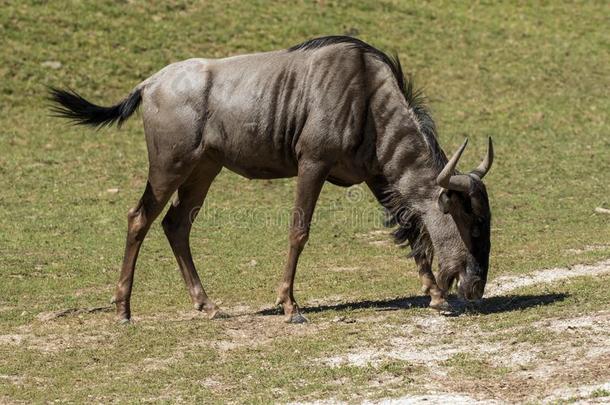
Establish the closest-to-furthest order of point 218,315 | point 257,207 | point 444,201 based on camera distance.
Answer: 1. point 444,201
2. point 218,315
3. point 257,207

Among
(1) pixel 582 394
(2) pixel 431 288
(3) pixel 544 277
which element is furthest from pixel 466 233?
(1) pixel 582 394

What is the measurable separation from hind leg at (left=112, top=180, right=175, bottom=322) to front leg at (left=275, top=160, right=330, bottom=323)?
149 cm

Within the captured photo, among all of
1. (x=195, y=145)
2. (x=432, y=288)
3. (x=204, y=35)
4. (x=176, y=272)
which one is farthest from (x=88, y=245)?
(x=204, y=35)

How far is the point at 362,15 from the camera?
30234 mm

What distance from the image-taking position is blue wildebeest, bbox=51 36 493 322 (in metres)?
11.4

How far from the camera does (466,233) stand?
11.3 meters

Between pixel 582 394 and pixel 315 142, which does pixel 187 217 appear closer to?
pixel 315 142

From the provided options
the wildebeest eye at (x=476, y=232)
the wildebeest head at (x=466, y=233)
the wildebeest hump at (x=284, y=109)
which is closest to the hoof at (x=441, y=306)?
the wildebeest head at (x=466, y=233)

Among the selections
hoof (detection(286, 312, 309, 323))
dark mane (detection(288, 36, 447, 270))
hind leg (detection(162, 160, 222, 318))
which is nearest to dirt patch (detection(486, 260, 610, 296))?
dark mane (detection(288, 36, 447, 270))

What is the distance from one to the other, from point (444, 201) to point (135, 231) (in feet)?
11.3

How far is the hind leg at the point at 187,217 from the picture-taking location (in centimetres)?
1242

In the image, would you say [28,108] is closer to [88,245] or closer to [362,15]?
[88,245]

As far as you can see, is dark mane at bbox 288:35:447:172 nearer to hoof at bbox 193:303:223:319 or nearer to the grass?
the grass

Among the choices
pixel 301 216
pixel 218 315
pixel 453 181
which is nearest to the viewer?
pixel 453 181
